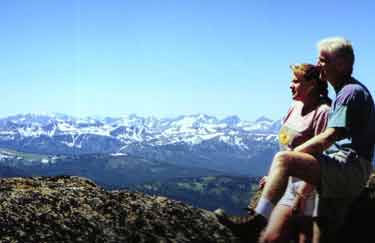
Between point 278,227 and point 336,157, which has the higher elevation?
point 336,157

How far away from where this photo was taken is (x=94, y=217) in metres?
6.23

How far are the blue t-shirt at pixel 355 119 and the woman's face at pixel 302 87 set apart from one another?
4.32 ft

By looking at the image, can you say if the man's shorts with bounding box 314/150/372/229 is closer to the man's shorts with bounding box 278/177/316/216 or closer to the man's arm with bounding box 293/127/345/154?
the man's arm with bounding box 293/127/345/154

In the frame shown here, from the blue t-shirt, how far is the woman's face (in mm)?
1318

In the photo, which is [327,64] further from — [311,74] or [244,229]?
[244,229]

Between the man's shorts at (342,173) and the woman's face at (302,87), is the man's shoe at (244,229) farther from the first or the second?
the woman's face at (302,87)

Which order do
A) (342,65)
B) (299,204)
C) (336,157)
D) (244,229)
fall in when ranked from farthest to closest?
1. (244,229)
2. (299,204)
3. (342,65)
4. (336,157)

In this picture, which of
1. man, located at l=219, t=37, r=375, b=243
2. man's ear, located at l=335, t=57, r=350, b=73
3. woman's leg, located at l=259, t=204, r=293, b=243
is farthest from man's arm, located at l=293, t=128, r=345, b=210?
man's ear, located at l=335, t=57, r=350, b=73

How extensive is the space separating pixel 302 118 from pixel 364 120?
1.60 m

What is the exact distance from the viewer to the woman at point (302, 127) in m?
7.50

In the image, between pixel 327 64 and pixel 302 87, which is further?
pixel 302 87

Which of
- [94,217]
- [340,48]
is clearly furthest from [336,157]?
[94,217]

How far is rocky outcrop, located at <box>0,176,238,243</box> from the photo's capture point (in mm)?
5691

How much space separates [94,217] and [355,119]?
11.9 feet
